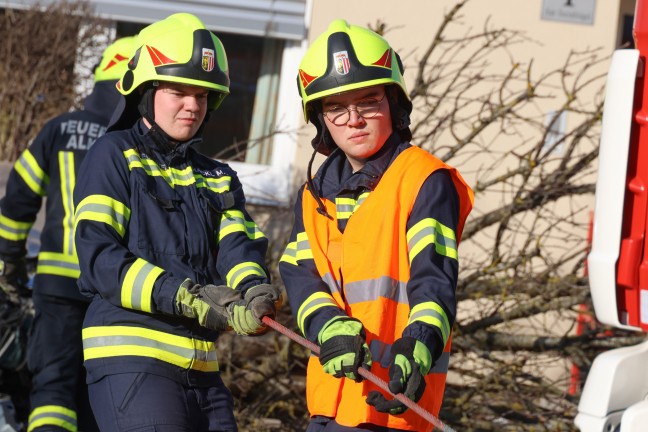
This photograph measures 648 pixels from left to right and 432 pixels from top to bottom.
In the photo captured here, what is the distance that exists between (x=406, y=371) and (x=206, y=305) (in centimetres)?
79

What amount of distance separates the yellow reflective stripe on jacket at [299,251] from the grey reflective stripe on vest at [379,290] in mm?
226

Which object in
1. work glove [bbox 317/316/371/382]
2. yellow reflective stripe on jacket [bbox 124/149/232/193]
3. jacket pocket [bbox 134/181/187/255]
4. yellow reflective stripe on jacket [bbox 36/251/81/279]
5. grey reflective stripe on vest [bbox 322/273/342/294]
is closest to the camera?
work glove [bbox 317/316/371/382]

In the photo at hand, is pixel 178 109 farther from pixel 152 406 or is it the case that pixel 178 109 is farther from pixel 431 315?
pixel 431 315

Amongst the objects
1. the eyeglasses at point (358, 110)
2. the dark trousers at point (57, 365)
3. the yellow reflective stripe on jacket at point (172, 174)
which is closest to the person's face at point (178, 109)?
the yellow reflective stripe on jacket at point (172, 174)

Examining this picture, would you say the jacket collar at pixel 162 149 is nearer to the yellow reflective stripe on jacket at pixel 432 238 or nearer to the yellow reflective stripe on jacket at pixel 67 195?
the yellow reflective stripe on jacket at pixel 432 238

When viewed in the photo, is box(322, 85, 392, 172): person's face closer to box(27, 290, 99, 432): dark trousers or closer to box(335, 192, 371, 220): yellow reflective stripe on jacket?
box(335, 192, 371, 220): yellow reflective stripe on jacket

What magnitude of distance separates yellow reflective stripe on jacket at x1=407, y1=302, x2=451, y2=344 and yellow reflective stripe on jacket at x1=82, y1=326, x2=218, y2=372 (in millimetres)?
867

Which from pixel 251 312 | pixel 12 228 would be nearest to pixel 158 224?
pixel 251 312

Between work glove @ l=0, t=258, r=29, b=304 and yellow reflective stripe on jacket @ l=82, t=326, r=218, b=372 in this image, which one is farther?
work glove @ l=0, t=258, r=29, b=304

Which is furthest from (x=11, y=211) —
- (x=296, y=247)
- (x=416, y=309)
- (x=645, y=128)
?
(x=645, y=128)

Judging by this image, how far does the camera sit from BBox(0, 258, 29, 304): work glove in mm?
5938

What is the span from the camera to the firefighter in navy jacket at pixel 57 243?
5422 mm

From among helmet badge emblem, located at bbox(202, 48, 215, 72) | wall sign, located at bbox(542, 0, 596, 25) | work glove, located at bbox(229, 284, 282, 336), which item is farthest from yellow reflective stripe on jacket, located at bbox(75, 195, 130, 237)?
wall sign, located at bbox(542, 0, 596, 25)

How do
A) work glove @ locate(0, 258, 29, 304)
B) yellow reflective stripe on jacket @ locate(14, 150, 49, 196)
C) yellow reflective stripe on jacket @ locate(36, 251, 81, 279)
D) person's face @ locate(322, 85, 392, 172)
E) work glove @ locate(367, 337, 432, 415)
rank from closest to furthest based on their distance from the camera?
work glove @ locate(367, 337, 432, 415)
person's face @ locate(322, 85, 392, 172)
yellow reflective stripe on jacket @ locate(36, 251, 81, 279)
yellow reflective stripe on jacket @ locate(14, 150, 49, 196)
work glove @ locate(0, 258, 29, 304)
